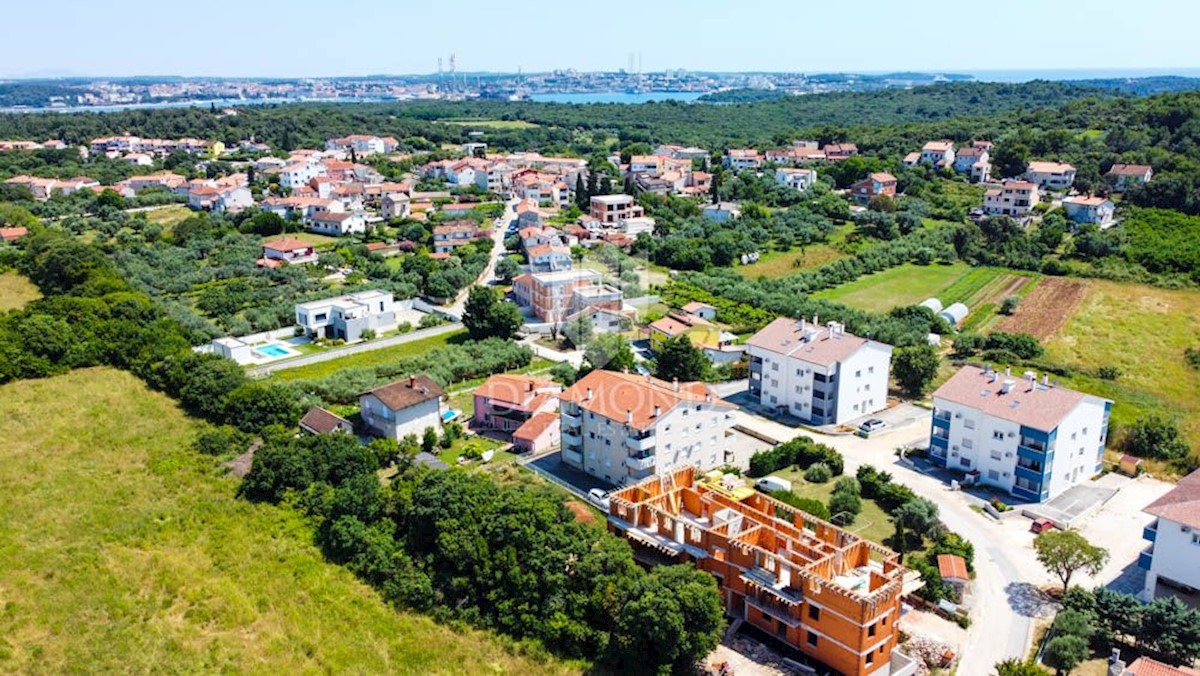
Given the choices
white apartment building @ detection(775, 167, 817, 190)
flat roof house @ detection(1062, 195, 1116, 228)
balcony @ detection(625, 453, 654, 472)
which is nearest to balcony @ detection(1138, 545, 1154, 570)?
balcony @ detection(625, 453, 654, 472)

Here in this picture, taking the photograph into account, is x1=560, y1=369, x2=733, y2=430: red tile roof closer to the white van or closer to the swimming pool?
the white van

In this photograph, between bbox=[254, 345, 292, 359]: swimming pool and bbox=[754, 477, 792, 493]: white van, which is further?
bbox=[254, 345, 292, 359]: swimming pool

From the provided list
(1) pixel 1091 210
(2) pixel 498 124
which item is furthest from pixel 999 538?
(2) pixel 498 124

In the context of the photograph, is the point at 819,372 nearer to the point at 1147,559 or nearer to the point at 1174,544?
the point at 1147,559

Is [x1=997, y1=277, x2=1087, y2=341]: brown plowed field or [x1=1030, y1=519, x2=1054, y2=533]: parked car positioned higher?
[x1=997, y1=277, x2=1087, y2=341]: brown plowed field

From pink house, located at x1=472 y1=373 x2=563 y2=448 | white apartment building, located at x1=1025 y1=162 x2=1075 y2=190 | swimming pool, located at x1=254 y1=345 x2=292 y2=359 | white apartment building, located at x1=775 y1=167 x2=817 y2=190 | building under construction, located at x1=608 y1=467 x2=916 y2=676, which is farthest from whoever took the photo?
white apartment building, located at x1=775 y1=167 x2=817 y2=190

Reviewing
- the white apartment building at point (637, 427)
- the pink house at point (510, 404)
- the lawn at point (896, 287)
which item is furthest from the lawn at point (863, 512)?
the lawn at point (896, 287)

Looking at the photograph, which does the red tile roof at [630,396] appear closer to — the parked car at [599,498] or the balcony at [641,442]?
the balcony at [641,442]
